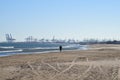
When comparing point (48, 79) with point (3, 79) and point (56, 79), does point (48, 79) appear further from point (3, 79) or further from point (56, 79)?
point (3, 79)

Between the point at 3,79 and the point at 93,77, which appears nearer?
the point at 3,79

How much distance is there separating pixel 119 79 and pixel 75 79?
8.06 feet

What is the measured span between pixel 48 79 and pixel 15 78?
6.14ft

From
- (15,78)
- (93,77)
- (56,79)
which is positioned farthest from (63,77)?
(15,78)

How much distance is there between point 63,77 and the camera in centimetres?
1502

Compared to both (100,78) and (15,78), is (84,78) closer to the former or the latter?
(100,78)

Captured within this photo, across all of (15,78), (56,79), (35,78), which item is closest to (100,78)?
(56,79)

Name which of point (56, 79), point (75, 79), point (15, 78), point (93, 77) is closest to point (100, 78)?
point (93, 77)

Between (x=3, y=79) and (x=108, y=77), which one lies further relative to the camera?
(x=108, y=77)

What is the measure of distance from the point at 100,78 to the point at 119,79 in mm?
1069

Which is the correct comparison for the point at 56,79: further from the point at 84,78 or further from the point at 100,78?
the point at 100,78

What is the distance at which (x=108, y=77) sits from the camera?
49.9ft

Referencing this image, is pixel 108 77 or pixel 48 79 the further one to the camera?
pixel 108 77

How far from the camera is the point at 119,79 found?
47.3ft
